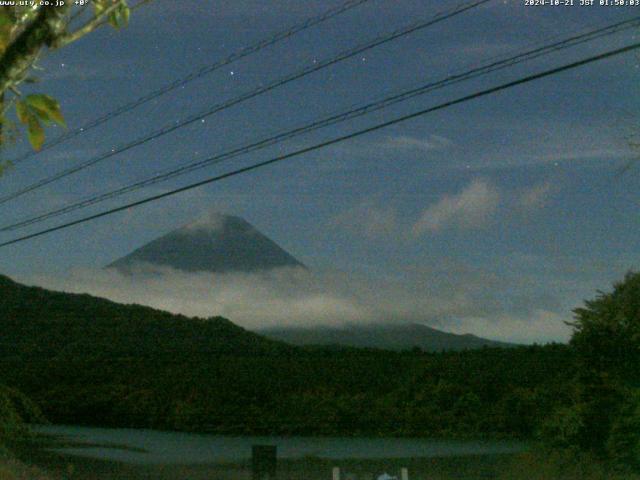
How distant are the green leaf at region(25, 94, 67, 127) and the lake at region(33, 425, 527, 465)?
16187 mm

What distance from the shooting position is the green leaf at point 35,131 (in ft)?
15.8

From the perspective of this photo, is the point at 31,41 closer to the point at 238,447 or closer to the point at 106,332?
the point at 238,447

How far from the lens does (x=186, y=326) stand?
109ft

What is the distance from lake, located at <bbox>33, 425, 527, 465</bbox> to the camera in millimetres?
20906

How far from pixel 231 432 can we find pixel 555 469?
15343 millimetres

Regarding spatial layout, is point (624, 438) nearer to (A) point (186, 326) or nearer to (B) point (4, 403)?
(B) point (4, 403)

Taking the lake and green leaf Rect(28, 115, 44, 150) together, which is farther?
the lake

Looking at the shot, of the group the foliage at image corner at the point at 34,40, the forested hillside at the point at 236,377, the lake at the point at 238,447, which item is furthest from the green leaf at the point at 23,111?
the lake at the point at 238,447

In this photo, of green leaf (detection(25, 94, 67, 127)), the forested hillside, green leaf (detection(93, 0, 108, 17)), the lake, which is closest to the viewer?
green leaf (detection(25, 94, 67, 127))

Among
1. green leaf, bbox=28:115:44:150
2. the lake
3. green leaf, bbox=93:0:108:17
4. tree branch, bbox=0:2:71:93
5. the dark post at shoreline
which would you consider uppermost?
green leaf, bbox=93:0:108:17

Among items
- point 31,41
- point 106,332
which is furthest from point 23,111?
point 106,332

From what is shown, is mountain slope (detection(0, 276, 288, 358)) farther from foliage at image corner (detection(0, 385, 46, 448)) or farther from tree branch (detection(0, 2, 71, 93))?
tree branch (detection(0, 2, 71, 93))

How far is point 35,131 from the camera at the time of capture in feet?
15.8

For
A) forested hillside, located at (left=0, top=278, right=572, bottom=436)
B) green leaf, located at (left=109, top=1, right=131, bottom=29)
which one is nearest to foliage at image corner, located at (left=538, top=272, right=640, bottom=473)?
forested hillside, located at (left=0, top=278, right=572, bottom=436)
